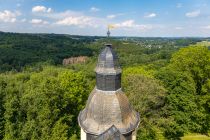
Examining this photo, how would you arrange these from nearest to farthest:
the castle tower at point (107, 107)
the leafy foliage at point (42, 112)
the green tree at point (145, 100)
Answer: the castle tower at point (107, 107), the leafy foliage at point (42, 112), the green tree at point (145, 100)

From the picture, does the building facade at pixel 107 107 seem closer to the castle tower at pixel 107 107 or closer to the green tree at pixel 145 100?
the castle tower at pixel 107 107

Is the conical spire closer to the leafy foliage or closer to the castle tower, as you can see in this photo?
the castle tower

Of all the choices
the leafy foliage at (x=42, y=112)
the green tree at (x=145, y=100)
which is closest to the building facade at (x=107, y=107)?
the leafy foliage at (x=42, y=112)

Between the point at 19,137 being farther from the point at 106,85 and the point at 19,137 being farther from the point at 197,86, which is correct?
the point at 197,86

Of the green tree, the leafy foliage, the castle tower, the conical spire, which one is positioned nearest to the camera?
the castle tower

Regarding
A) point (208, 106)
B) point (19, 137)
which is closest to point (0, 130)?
point (19, 137)

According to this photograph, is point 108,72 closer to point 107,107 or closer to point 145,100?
point 107,107

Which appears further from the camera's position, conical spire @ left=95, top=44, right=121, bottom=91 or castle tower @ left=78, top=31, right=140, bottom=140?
conical spire @ left=95, top=44, right=121, bottom=91

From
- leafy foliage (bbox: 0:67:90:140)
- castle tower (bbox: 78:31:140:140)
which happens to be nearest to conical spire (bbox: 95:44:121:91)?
castle tower (bbox: 78:31:140:140)
